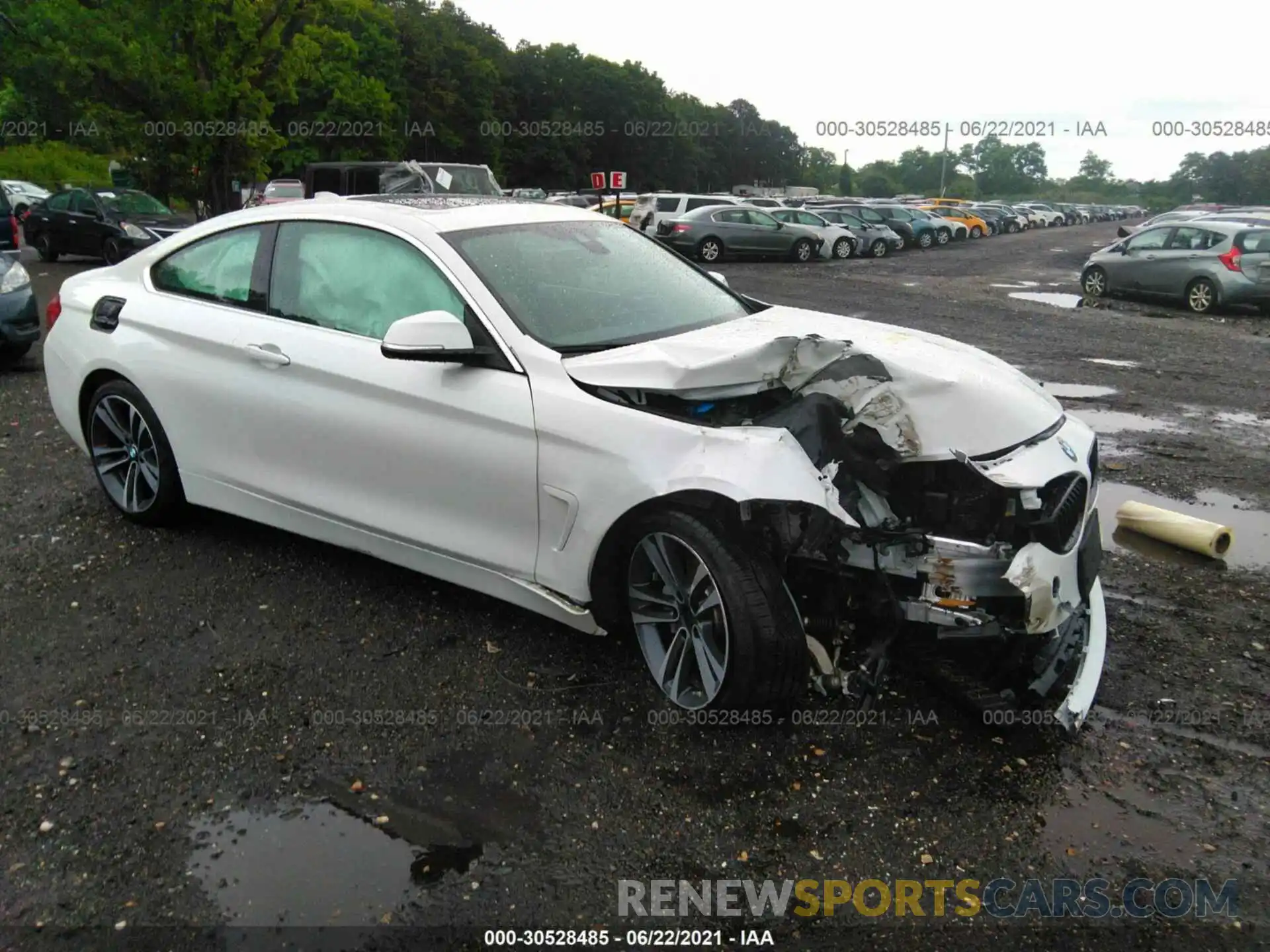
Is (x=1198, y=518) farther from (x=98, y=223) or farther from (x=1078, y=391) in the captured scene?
(x=98, y=223)

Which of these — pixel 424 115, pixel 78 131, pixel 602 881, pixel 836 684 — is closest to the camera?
pixel 602 881

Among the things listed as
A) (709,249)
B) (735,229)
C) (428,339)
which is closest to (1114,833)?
(428,339)

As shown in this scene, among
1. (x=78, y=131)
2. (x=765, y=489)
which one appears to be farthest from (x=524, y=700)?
(x=78, y=131)

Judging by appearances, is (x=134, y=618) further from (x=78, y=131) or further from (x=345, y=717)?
(x=78, y=131)

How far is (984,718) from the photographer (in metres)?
3.47

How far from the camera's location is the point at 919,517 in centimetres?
338

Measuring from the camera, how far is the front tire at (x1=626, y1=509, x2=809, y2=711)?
3264 millimetres

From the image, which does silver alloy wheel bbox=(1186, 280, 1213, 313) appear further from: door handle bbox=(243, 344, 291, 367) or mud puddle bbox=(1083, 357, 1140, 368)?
door handle bbox=(243, 344, 291, 367)

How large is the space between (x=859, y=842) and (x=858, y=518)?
0.97 metres

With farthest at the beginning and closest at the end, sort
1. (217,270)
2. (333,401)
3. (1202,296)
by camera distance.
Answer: (1202,296)
(217,270)
(333,401)

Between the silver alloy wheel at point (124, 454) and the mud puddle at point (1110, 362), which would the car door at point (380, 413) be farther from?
the mud puddle at point (1110, 362)

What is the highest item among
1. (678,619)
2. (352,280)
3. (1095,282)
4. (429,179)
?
(429,179)

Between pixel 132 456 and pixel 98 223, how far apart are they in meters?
15.7

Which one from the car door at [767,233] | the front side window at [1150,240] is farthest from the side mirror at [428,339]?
the car door at [767,233]
